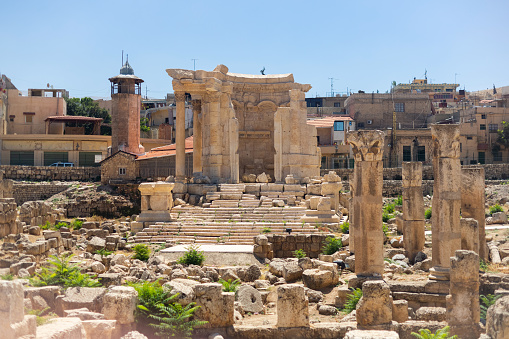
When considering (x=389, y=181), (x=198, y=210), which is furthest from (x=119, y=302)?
(x=389, y=181)

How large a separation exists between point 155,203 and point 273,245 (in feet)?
18.0

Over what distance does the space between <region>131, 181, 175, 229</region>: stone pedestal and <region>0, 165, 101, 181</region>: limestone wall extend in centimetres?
2164

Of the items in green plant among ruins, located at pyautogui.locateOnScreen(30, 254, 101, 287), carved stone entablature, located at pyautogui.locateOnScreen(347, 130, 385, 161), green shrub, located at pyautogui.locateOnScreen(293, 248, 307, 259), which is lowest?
green shrub, located at pyautogui.locateOnScreen(293, 248, 307, 259)

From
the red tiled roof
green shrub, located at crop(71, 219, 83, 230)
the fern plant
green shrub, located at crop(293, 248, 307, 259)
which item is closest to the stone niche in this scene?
green shrub, located at crop(71, 219, 83, 230)

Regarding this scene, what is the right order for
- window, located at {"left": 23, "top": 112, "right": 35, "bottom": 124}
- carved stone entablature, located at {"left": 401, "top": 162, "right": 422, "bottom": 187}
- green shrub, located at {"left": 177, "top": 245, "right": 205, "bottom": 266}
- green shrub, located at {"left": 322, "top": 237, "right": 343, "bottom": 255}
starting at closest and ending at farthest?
green shrub, located at {"left": 177, "top": 245, "right": 205, "bottom": 266} < carved stone entablature, located at {"left": 401, "top": 162, "right": 422, "bottom": 187} < green shrub, located at {"left": 322, "top": 237, "right": 343, "bottom": 255} < window, located at {"left": 23, "top": 112, "right": 35, "bottom": 124}

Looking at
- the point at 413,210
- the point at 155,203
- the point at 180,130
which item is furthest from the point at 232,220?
the point at 413,210

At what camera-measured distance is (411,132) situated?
2020 inches

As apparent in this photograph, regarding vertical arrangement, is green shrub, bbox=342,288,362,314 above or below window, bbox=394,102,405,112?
below

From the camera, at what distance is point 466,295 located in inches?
439

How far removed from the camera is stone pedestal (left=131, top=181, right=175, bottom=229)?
23953mm

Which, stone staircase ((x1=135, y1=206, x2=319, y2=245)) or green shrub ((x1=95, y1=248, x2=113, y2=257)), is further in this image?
stone staircase ((x1=135, y1=206, x2=319, y2=245))

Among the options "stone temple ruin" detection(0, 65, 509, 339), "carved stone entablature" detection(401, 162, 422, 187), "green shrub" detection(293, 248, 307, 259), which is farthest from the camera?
"green shrub" detection(293, 248, 307, 259)

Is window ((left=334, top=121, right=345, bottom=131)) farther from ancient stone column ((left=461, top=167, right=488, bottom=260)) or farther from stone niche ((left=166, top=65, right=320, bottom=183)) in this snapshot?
ancient stone column ((left=461, top=167, right=488, bottom=260))

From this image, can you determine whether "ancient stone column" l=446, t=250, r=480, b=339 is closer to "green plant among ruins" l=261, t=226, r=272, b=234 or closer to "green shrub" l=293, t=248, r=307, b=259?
"green shrub" l=293, t=248, r=307, b=259
